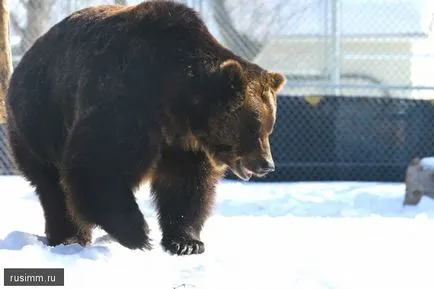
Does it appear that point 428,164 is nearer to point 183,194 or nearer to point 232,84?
point 183,194

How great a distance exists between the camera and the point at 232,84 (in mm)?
4621

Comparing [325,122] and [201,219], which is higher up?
[201,219]

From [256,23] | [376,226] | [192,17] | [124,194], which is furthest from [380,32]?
[124,194]

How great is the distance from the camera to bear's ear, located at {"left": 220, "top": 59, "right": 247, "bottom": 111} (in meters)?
4.61

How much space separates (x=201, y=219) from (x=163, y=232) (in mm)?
240

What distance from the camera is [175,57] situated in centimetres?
478

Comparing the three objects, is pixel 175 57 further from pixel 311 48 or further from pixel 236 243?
pixel 311 48

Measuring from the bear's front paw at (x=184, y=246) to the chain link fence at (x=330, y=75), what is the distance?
5.15 meters

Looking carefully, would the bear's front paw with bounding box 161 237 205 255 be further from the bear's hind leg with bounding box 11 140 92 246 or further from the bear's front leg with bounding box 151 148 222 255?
the bear's hind leg with bounding box 11 140 92 246

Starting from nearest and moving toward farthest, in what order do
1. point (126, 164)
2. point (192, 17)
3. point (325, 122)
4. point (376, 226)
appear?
point (126, 164) → point (192, 17) → point (376, 226) → point (325, 122)

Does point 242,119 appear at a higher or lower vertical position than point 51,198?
higher

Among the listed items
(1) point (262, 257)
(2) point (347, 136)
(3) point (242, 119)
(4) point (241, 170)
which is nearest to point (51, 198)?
(4) point (241, 170)

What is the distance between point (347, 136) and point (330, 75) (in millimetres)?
777

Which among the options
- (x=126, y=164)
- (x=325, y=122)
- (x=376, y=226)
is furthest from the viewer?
(x=325, y=122)
